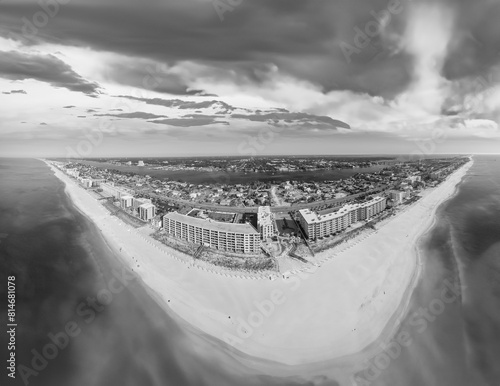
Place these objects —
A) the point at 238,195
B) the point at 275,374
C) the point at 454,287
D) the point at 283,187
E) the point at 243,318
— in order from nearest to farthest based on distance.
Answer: the point at 275,374 → the point at 243,318 → the point at 454,287 → the point at 238,195 → the point at 283,187

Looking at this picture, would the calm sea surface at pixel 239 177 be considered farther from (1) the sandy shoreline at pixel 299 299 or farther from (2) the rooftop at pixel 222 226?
(1) the sandy shoreline at pixel 299 299

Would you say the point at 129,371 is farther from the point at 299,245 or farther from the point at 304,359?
the point at 299,245

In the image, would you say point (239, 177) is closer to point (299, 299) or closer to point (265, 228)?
point (265, 228)

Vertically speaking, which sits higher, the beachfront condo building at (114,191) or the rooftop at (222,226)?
the rooftop at (222,226)

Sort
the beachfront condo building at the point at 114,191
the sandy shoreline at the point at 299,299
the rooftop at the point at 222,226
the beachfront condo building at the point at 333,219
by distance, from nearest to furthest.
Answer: the sandy shoreline at the point at 299,299 → the rooftop at the point at 222,226 → the beachfront condo building at the point at 333,219 → the beachfront condo building at the point at 114,191

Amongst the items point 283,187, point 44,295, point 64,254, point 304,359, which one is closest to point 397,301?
point 304,359

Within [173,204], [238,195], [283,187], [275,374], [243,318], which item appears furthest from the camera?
[283,187]

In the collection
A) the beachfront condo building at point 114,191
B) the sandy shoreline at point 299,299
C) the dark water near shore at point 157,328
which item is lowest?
the dark water near shore at point 157,328

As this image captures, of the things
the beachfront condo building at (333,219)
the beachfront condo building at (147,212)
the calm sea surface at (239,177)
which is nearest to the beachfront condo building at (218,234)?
the beachfront condo building at (333,219)
